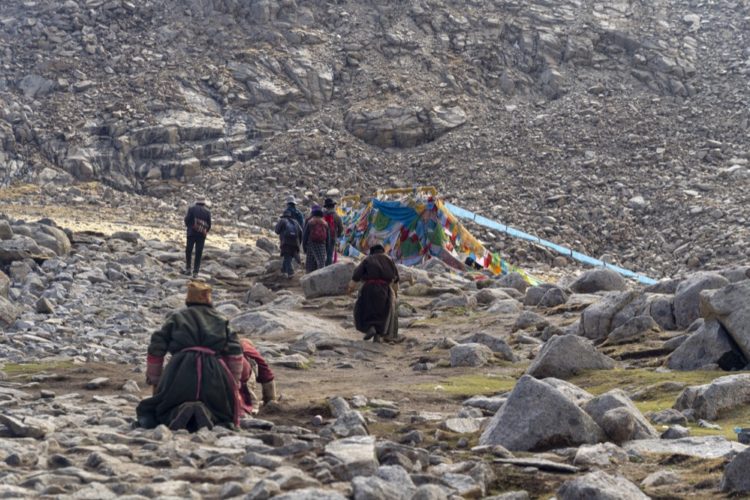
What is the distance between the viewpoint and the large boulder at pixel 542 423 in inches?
268

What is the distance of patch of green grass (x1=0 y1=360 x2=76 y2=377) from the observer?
998 cm

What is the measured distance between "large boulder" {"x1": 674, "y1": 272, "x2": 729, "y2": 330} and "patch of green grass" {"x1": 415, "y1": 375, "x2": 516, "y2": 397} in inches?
97.6

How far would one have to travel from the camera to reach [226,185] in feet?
109

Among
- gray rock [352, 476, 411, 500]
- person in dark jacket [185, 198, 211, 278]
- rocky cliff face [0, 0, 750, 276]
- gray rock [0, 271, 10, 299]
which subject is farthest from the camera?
rocky cliff face [0, 0, 750, 276]

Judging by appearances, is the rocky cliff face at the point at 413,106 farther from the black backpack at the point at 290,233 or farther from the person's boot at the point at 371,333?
the person's boot at the point at 371,333

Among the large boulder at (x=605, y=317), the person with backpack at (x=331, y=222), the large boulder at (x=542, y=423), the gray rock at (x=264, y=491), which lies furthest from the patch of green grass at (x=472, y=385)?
the person with backpack at (x=331, y=222)

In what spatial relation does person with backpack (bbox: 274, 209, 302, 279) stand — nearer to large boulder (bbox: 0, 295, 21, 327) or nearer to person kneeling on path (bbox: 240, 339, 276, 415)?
large boulder (bbox: 0, 295, 21, 327)

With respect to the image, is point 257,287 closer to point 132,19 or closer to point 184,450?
point 184,450

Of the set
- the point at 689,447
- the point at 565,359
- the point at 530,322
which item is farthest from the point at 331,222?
the point at 689,447

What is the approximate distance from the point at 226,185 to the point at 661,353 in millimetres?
23218

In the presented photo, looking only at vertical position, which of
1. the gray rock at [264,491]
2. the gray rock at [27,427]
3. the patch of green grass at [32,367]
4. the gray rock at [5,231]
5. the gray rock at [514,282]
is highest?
the gray rock at [264,491]

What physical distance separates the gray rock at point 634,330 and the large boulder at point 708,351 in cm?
140

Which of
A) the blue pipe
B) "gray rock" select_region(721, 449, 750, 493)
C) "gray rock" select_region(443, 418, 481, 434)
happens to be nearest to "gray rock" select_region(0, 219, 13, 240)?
the blue pipe

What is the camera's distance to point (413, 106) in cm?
3694
